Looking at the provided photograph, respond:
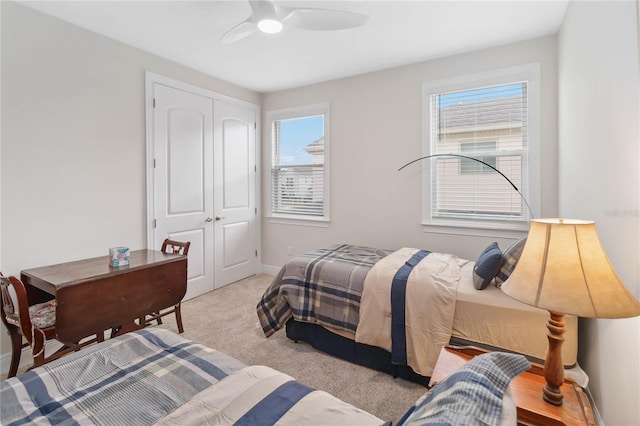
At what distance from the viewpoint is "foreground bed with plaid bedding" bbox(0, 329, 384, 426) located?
2.86 ft

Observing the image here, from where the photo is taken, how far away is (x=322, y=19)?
2008 mm

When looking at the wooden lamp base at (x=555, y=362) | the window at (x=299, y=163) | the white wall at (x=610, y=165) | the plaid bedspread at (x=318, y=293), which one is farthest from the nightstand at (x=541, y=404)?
the window at (x=299, y=163)

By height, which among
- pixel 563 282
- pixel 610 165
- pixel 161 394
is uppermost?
pixel 610 165

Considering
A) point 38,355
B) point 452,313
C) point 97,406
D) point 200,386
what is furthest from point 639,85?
point 38,355

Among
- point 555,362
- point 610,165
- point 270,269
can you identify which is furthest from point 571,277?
point 270,269

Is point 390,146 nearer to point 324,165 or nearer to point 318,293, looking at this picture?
point 324,165

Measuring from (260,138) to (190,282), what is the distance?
213 cm

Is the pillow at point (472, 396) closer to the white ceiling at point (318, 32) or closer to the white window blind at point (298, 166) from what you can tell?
the white ceiling at point (318, 32)

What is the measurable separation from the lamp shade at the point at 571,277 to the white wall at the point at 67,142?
10.1 ft

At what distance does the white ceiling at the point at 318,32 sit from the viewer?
2.30 m

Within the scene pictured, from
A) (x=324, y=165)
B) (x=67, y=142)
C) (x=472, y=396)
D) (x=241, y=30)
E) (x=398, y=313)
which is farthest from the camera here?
(x=324, y=165)

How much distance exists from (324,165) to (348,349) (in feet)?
7.63

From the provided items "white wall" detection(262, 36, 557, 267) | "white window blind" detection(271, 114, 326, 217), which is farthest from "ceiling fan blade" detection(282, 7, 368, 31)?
"white window blind" detection(271, 114, 326, 217)

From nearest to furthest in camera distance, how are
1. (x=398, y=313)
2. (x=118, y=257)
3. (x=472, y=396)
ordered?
(x=472, y=396)
(x=398, y=313)
(x=118, y=257)
